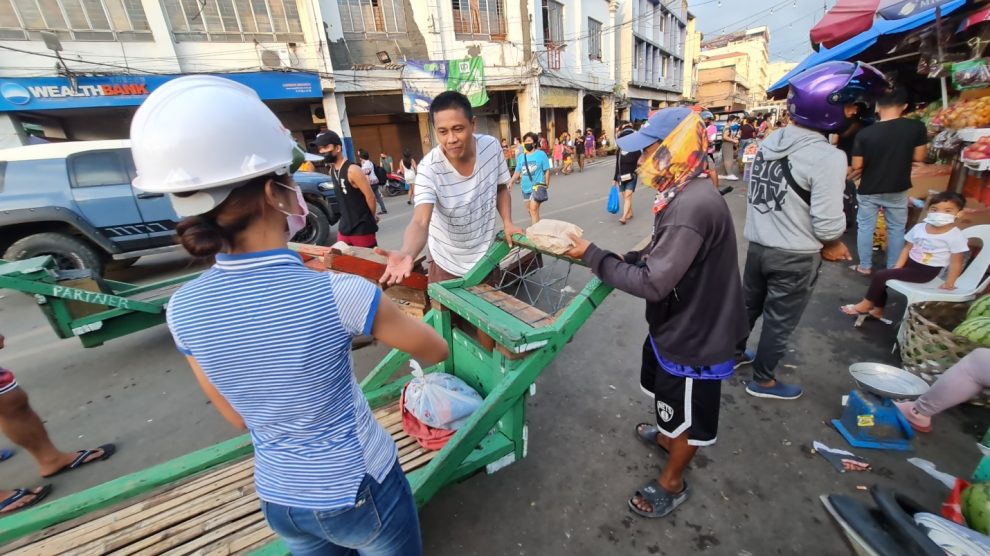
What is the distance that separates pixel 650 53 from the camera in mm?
29672

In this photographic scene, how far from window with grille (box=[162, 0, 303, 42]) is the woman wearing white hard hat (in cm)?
1511

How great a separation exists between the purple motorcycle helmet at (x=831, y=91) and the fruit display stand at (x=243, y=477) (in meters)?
1.58

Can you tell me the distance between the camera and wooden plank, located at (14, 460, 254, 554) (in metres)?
1.64

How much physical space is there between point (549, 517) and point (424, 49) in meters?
16.8

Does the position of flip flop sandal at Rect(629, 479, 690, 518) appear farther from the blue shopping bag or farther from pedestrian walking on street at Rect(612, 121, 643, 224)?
the blue shopping bag

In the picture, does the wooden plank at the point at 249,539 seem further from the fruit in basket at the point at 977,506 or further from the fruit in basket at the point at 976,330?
the fruit in basket at the point at 976,330

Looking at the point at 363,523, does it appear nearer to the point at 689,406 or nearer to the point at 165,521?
the point at 165,521

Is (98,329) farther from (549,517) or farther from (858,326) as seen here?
(858,326)

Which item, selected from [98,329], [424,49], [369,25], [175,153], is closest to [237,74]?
[369,25]

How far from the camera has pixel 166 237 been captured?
6.26m

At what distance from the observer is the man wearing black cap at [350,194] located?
12.8ft

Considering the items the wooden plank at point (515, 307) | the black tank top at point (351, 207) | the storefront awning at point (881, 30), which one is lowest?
the wooden plank at point (515, 307)

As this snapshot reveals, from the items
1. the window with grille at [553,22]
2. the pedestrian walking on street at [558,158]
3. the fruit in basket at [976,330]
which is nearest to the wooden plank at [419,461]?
the fruit in basket at [976,330]

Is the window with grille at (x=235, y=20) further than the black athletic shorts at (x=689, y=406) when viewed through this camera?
Yes
